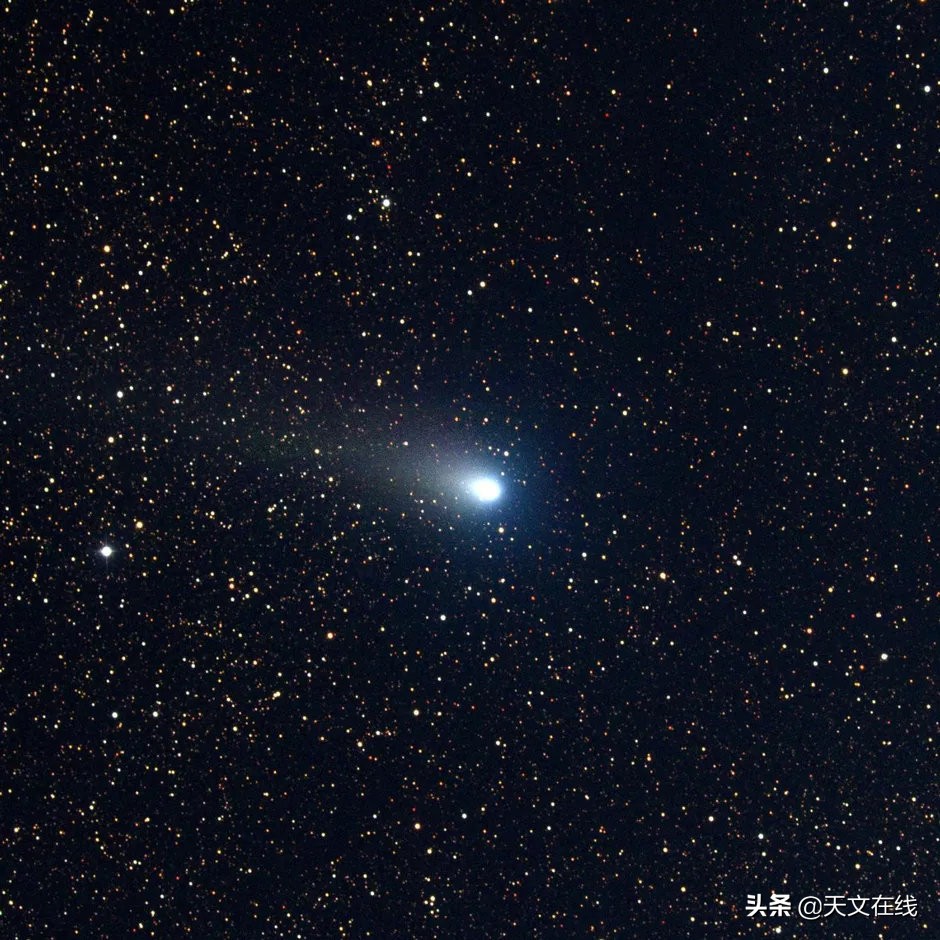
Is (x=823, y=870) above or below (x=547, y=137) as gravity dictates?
below

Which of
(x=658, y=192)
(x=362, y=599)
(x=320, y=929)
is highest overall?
(x=658, y=192)

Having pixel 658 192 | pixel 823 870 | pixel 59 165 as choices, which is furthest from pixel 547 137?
pixel 823 870

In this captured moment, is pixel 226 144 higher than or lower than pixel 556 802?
higher

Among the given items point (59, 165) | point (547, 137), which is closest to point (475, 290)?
point (547, 137)

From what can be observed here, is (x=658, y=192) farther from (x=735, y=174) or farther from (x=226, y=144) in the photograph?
(x=226, y=144)

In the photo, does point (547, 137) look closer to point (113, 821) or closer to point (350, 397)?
point (350, 397)
